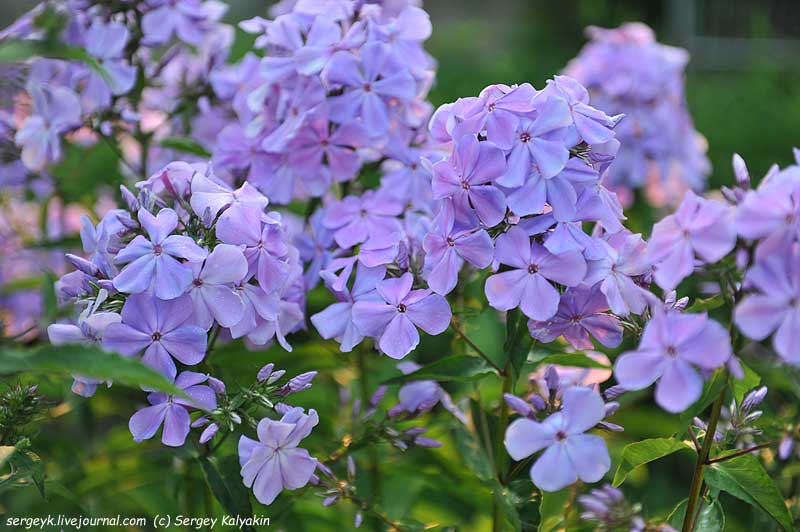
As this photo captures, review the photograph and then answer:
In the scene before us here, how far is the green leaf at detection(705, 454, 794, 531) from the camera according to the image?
118 cm

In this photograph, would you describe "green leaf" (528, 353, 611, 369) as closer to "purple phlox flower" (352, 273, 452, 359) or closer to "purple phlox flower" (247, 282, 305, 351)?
"purple phlox flower" (352, 273, 452, 359)

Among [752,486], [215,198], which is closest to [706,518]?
[752,486]

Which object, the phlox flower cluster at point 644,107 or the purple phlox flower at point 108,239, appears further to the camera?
the phlox flower cluster at point 644,107

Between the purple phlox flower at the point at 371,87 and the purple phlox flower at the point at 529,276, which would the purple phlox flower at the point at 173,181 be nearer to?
the purple phlox flower at the point at 371,87

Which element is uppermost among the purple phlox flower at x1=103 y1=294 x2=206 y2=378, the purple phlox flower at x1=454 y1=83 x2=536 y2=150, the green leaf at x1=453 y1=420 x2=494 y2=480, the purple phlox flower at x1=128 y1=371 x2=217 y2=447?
the purple phlox flower at x1=454 y1=83 x2=536 y2=150

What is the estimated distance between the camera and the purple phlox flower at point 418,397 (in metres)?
1.49

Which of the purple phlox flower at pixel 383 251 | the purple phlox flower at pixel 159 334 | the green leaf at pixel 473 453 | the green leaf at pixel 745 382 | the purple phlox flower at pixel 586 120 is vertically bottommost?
the green leaf at pixel 473 453

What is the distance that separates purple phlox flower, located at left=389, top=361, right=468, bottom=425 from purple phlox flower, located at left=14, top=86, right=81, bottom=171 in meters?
0.83

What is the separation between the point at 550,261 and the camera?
114 cm

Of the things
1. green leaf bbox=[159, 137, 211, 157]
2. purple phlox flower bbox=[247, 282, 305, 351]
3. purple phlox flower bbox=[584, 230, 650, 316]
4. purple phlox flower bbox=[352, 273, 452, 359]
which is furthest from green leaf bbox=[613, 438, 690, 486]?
green leaf bbox=[159, 137, 211, 157]

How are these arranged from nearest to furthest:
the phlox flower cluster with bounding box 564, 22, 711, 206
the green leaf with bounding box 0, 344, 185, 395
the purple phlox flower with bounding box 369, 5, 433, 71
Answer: the green leaf with bounding box 0, 344, 185, 395 → the purple phlox flower with bounding box 369, 5, 433, 71 → the phlox flower cluster with bounding box 564, 22, 711, 206

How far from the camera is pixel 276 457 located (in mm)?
1225

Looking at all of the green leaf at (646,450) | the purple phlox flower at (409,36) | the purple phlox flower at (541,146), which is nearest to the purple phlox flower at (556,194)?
the purple phlox flower at (541,146)

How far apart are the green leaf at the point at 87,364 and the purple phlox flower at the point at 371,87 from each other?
2.45ft
